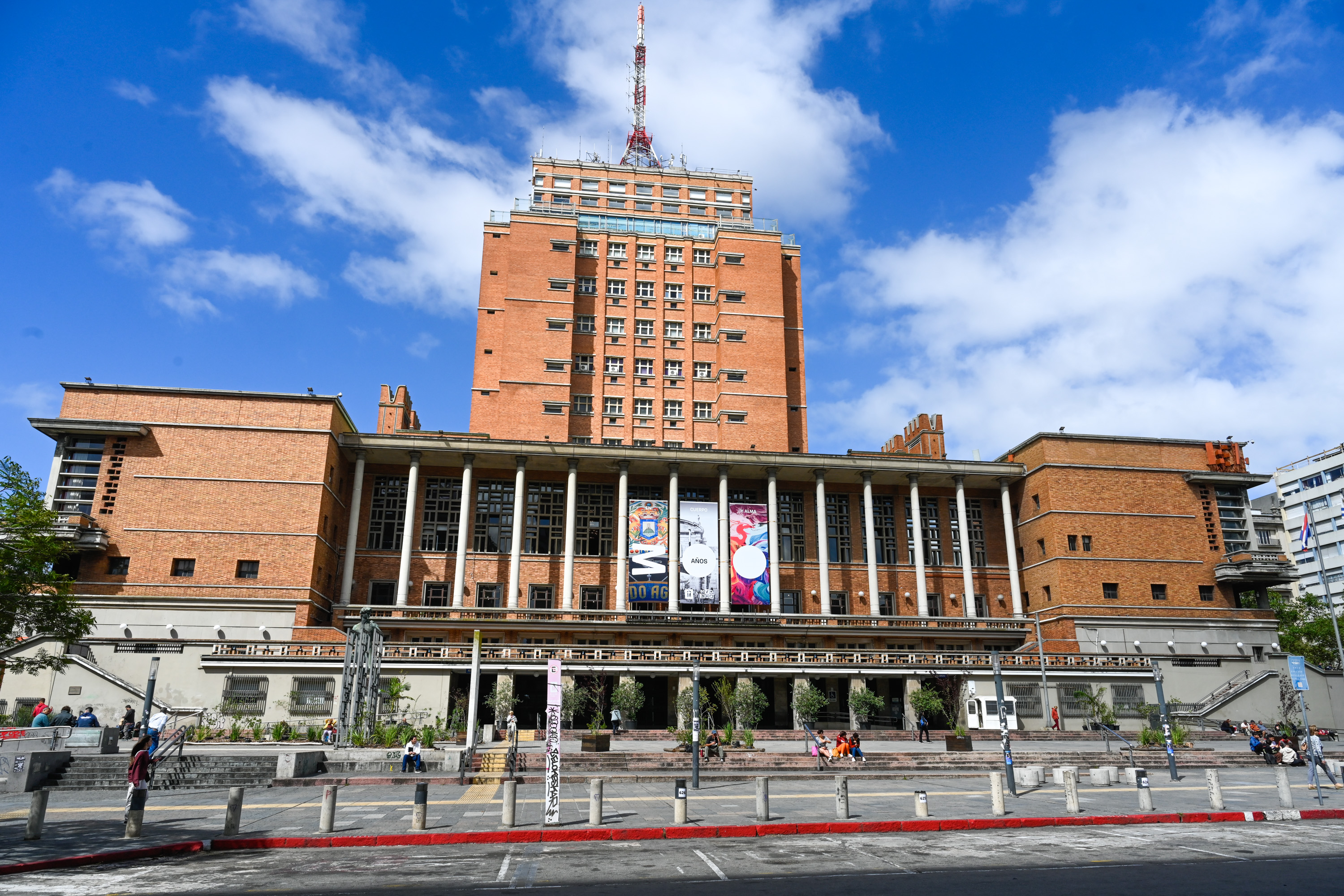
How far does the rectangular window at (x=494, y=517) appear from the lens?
50781 millimetres

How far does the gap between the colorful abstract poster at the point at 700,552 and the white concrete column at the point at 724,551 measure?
0.79 ft

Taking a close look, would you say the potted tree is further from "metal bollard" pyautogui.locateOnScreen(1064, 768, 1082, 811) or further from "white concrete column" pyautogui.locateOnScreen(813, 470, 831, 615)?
"metal bollard" pyautogui.locateOnScreen(1064, 768, 1082, 811)

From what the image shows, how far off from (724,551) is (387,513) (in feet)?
65.4

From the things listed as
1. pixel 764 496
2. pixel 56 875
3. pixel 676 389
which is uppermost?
pixel 676 389

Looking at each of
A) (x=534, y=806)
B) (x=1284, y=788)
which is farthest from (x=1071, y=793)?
(x=534, y=806)

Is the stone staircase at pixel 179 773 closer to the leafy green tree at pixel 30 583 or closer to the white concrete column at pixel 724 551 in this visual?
the leafy green tree at pixel 30 583

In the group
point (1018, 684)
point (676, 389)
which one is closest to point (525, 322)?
point (676, 389)

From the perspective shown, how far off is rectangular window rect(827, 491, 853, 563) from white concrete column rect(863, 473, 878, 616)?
1.25 meters

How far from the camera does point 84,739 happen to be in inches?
1063

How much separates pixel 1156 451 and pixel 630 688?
119 ft

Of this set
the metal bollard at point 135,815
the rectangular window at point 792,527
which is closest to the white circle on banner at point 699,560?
the rectangular window at point 792,527

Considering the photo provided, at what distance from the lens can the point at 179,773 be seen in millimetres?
25359

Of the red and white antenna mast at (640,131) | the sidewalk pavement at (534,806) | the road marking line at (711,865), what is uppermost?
the red and white antenna mast at (640,131)

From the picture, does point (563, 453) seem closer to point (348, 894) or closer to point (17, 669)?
point (17, 669)
